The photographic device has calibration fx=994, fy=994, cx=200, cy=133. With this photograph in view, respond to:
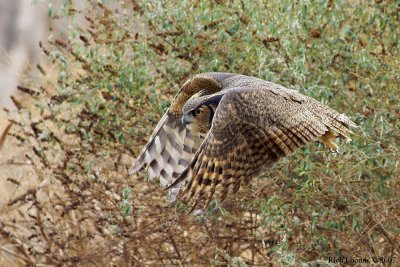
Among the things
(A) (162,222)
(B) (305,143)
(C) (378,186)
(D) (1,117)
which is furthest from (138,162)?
(D) (1,117)

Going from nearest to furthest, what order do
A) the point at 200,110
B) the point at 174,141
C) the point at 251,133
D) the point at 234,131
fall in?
1. the point at 234,131
2. the point at 251,133
3. the point at 200,110
4. the point at 174,141

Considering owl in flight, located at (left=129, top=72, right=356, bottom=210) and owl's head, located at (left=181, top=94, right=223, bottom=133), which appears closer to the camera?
owl in flight, located at (left=129, top=72, right=356, bottom=210)

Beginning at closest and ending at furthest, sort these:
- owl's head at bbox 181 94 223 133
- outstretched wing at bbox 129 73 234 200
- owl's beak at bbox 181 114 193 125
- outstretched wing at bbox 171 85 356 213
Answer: outstretched wing at bbox 171 85 356 213, owl's head at bbox 181 94 223 133, owl's beak at bbox 181 114 193 125, outstretched wing at bbox 129 73 234 200

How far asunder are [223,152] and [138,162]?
3.67ft

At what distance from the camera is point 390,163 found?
7.13m

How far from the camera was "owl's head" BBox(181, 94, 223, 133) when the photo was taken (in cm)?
698

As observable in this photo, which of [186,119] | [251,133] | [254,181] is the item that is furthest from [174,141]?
[251,133]

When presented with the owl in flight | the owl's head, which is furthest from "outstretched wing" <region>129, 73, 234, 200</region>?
the owl's head

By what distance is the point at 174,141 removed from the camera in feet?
25.0

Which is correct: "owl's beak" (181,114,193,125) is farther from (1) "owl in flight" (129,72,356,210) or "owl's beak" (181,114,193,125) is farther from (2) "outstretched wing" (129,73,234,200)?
(2) "outstretched wing" (129,73,234,200)

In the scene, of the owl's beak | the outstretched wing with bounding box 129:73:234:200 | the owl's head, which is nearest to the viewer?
the owl's head

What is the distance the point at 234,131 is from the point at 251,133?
20cm

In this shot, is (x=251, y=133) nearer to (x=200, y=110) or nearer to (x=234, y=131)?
(x=234, y=131)

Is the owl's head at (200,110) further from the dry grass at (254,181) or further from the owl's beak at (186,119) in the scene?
the dry grass at (254,181)
